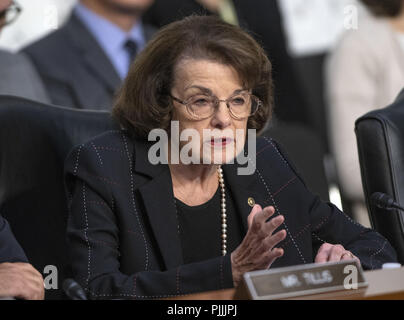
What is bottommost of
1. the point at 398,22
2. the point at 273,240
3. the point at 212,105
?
the point at 273,240

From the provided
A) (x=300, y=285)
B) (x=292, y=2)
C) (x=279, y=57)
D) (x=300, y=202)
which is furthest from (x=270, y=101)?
(x=292, y=2)

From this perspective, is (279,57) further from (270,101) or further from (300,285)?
(300,285)

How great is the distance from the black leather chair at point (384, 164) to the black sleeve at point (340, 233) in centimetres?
11

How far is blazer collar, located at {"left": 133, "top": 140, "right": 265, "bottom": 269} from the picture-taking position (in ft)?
6.92

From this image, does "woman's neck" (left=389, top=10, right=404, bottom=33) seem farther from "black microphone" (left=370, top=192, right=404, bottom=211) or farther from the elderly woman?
"black microphone" (left=370, top=192, right=404, bottom=211)

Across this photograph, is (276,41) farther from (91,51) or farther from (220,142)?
(220,142)

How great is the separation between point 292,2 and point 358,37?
1148 mm

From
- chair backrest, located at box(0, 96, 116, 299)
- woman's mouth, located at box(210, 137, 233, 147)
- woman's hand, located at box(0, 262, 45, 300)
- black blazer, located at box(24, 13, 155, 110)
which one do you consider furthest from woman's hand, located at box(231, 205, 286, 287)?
black blazer, located at box(24, 13, 155, 110)

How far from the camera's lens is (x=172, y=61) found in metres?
2.21

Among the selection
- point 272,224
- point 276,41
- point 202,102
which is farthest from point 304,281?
point 276,41

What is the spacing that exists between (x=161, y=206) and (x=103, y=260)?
0.23 metres

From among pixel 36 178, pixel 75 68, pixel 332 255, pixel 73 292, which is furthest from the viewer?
pixel 75 68

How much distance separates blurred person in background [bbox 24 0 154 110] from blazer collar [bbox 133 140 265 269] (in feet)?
4.21

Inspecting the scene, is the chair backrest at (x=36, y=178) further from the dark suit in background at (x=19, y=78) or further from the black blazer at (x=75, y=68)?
the black blazer at (x=75, y=68)
